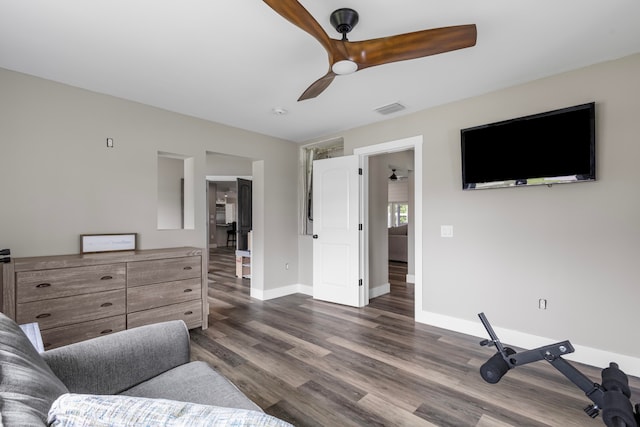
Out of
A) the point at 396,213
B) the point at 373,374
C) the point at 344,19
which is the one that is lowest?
the point at 373,374

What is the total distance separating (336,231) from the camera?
14.4 feet

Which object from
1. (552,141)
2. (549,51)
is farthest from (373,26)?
(552,141)

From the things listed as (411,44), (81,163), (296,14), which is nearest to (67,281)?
(81,163)

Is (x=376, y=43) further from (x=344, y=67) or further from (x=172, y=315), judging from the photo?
(x=172, y=315)

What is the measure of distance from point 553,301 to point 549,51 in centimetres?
211

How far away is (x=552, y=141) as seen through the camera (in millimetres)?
2627

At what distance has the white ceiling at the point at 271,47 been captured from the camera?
1.87 metres

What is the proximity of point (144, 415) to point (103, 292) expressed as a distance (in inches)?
105

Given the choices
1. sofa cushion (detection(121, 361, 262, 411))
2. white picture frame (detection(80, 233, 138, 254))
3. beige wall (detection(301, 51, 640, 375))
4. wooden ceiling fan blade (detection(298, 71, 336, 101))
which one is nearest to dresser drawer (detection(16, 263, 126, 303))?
white picture frame (detection(80, 233, 138, 254))

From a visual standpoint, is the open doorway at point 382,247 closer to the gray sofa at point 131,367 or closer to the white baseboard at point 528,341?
the white baseboard at point 528,341

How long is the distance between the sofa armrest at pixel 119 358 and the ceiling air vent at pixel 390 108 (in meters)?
3.00

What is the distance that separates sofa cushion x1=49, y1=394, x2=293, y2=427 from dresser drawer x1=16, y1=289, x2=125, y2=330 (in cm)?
245

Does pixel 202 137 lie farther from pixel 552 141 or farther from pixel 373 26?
pixel 552 141

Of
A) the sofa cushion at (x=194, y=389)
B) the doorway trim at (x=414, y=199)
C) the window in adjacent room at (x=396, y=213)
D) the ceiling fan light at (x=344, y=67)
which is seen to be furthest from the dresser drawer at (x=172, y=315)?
the window in adjacent room at (x=396, y=213)
